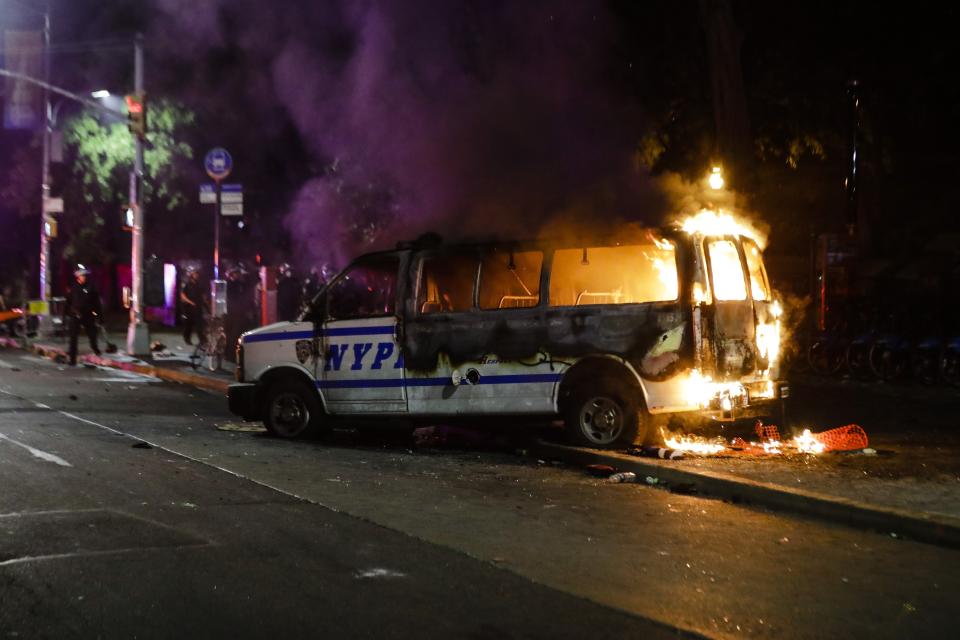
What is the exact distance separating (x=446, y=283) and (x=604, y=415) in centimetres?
208

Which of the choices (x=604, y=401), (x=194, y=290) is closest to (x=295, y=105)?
(x=194, y=290)

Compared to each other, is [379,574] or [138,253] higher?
[138,253]

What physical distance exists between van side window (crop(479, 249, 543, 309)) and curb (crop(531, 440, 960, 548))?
5.41ft

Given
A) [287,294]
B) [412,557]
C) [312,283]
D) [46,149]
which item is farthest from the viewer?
[46,149]

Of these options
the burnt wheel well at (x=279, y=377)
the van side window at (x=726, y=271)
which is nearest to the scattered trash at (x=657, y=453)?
the van side window at (x=726, y=271)

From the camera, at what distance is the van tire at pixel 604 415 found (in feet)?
31.4

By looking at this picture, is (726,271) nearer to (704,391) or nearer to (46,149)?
(704,391)

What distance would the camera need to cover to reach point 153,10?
26047 mm

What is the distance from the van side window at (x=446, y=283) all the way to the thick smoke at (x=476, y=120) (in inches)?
45.9

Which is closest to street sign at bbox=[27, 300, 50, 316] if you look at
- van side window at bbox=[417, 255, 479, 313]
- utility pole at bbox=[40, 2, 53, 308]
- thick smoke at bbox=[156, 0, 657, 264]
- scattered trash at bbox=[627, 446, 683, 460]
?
utility pole at bbox=[40, 2, 53, 308]

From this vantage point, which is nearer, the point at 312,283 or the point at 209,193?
the point at 312,283

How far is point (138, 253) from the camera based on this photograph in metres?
22.6

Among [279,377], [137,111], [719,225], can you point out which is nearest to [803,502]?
[719,225]

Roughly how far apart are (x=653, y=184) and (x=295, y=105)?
7672 mm
